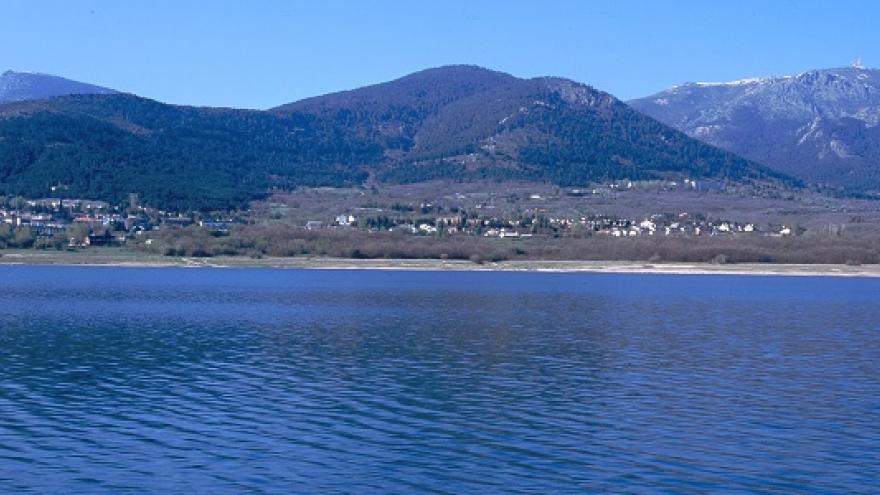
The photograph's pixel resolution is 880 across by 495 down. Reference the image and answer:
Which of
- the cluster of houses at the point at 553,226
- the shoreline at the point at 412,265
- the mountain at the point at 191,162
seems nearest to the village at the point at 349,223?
the cluster of houses at the point at 553,226

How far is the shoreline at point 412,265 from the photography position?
98.1m

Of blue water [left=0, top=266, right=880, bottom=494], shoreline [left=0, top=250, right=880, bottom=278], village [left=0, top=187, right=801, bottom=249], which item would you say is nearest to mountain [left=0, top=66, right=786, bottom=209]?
village [left=0, top=187, right=801, bottom=249]

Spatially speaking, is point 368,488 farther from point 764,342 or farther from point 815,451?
point 764,342

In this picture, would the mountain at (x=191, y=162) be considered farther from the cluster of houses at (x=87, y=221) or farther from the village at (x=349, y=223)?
Result: the village at (x=349, y=223)

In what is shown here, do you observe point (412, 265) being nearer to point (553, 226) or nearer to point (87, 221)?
point (553, 226)

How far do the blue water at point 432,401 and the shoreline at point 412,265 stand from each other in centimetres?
4855

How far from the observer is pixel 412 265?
100188 millimetres

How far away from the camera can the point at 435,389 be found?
84.0 ft

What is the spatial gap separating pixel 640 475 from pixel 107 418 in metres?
10.2

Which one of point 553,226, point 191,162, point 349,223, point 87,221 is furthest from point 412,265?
point 191,162

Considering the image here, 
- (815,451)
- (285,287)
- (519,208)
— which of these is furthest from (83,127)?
(815,451)

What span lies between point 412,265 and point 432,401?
76284 mm

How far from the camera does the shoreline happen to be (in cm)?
9812

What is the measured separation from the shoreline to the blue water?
4855 cm
